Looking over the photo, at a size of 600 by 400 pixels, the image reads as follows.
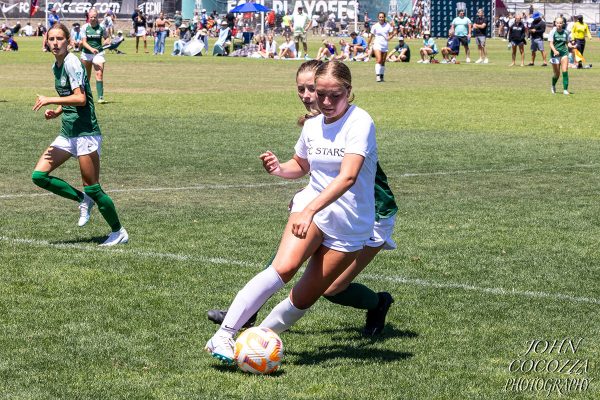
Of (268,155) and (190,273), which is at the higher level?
(268,155)

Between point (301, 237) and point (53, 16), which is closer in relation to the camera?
point (301, 237)

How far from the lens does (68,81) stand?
11.3 meters

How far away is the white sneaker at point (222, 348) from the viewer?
6961mm

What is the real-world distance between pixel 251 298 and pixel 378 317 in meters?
1.33

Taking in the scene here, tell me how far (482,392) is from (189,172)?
10774mm

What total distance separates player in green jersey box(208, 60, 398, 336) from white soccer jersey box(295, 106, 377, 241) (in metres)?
0.38

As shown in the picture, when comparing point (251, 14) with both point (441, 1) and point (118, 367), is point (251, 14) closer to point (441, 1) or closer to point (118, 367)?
point (441, 1)

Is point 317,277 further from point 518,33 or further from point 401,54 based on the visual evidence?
point 401,54

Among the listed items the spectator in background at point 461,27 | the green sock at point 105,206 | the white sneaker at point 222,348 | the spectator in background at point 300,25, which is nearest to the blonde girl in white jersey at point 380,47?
the spectator in background at point 300,25

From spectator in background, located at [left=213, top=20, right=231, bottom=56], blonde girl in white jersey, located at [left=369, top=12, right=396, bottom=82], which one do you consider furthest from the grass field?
spectator in background, located at [left=213, top=20, right=231, bottom=56]

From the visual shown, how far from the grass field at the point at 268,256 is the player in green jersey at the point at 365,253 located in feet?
0.59

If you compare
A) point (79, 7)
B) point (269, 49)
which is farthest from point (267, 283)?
point (79, 7)

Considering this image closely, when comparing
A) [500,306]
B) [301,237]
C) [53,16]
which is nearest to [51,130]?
[500,306]

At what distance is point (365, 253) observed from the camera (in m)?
7.61
